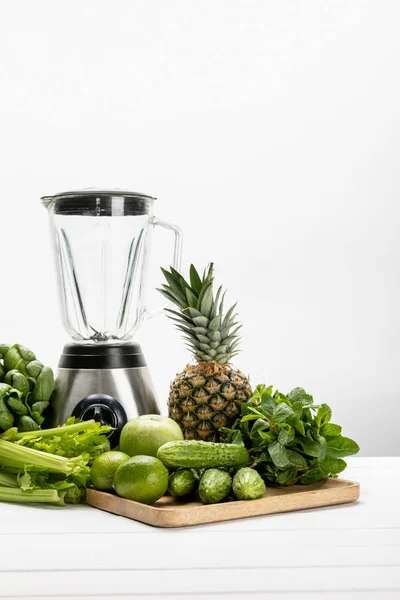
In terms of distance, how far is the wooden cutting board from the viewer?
1.53 meters

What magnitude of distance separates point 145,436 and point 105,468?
0.17 meters

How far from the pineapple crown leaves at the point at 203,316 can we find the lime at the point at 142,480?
476 mm

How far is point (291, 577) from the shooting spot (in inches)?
50.4

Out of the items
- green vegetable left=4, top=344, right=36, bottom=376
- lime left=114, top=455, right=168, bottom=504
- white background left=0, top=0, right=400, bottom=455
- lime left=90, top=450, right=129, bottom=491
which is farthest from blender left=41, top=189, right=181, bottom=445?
white background left=0, top=0, right=400, bottom=455

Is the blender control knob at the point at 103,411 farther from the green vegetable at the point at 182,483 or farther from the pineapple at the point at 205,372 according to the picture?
the green vegetable at the point at 182,483

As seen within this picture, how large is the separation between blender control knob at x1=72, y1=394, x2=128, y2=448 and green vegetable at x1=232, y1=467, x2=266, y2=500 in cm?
41

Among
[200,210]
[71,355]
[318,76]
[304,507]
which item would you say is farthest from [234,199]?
[304,507]

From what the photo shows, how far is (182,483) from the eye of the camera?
5.39ft

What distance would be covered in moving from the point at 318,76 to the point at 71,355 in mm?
2131

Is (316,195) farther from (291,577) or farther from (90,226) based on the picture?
(291,577)

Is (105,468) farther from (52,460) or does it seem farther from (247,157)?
(247,157)

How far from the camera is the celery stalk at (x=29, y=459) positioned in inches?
65.4

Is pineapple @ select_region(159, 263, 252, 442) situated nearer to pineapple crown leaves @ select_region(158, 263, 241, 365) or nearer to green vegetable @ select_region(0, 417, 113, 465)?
pineapple crown leaves @ select_region(158, 263, 241, 365)

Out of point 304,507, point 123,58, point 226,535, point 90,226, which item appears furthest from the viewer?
point 123,58
